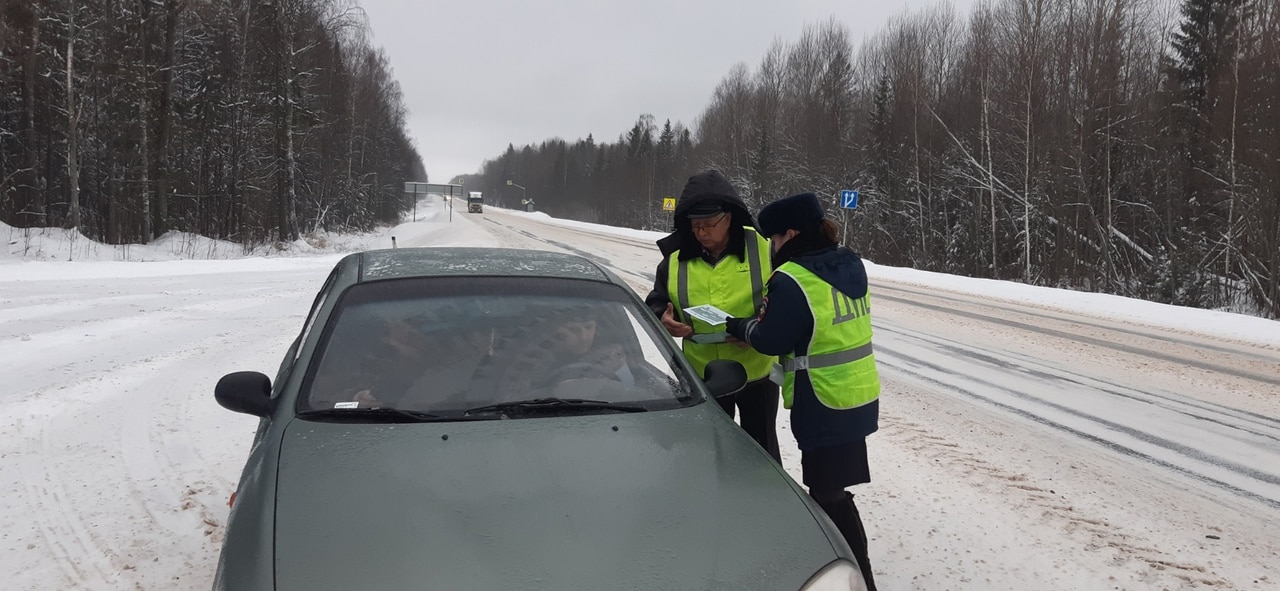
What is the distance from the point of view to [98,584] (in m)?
3.04

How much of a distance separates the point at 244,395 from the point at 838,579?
197 cm

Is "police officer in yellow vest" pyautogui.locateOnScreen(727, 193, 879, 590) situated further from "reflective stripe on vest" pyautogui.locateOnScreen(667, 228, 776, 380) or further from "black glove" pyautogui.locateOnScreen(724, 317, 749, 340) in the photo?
"reflective stripe on vest" pyautogui.locateOnScreen(667, 228, 776, 380)

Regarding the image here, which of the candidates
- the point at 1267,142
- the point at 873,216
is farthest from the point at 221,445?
the point at 873,216

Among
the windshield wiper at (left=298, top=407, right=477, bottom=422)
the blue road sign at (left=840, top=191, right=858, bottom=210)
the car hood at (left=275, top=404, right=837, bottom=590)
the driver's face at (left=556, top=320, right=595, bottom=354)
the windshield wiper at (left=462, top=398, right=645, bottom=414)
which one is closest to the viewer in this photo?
the car hood at (left=275, top=404, right=837, bottom=590)

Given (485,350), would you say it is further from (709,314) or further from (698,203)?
(698,203)

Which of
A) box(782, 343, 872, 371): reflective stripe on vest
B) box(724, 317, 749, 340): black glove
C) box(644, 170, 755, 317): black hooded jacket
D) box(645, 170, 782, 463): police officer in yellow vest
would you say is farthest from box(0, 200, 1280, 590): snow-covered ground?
box(644, 170, 755, 317): black hooded jacket

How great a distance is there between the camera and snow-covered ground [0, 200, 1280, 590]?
3.40 metres

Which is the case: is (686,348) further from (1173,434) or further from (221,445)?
(1173,434)

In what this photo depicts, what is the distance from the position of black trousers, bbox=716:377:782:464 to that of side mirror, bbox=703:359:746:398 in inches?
20.5

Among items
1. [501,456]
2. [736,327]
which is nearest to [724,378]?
[736,327]

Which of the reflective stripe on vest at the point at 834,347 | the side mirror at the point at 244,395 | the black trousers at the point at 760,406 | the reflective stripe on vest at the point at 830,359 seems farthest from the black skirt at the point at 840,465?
the side mirror at the point at 244,395

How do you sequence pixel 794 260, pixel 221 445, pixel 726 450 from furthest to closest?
pixel 221 445, pixel 794 260, pixel 726 450

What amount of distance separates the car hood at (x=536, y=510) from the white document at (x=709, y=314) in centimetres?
61

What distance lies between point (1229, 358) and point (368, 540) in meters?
10.4
